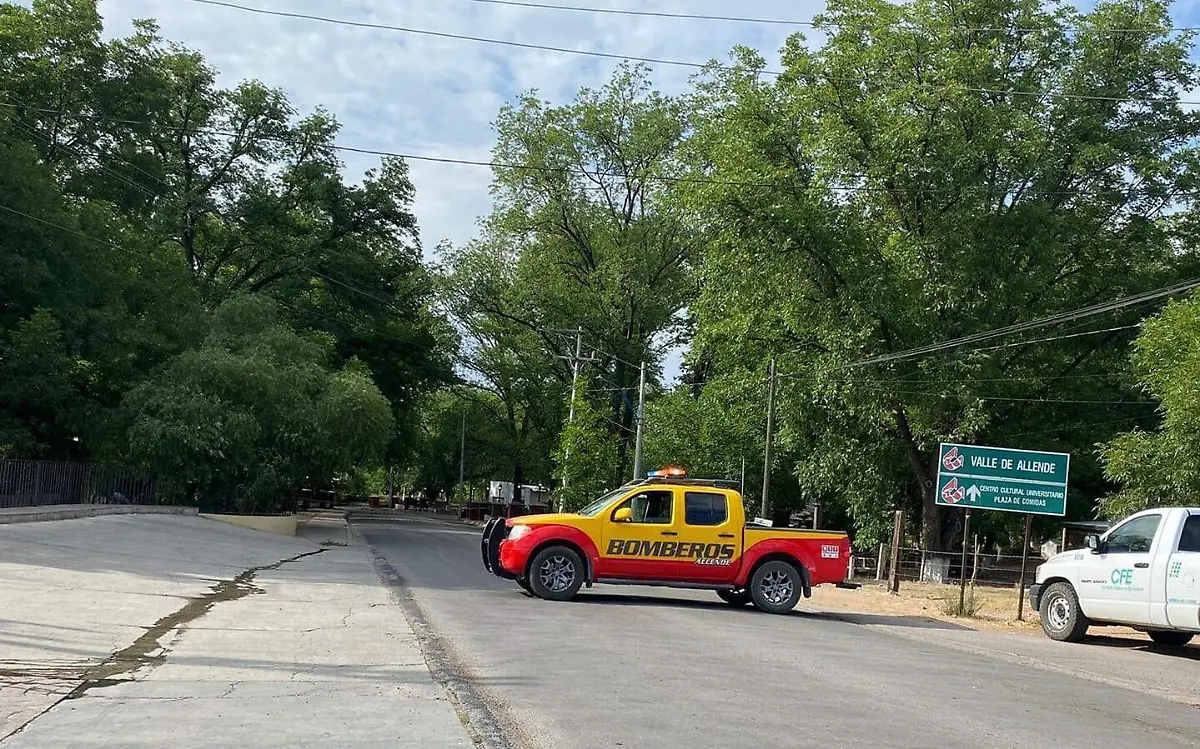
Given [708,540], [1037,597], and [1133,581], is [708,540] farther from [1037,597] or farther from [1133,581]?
Result: [1133,581]

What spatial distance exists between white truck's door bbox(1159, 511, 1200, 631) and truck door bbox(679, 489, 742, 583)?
6.18 metres

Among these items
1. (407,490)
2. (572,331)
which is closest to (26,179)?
(572,331)

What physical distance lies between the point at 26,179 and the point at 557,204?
25.1 metres

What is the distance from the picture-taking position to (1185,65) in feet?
116

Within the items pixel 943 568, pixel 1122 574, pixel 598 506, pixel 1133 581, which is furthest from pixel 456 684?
pixel 943 568

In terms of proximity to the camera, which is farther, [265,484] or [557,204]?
[557,204]

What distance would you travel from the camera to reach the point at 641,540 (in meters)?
17.8

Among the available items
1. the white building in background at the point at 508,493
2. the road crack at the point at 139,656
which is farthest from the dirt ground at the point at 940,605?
the white building in background at the point at 508,493

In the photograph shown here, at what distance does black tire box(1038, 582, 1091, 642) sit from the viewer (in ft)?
56.5

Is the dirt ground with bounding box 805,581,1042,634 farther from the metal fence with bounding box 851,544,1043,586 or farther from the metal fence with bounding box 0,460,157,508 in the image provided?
the metal fence with bounding box 0,460,157,508

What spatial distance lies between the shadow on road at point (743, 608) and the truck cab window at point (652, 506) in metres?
1.39

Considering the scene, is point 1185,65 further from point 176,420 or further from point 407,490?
point 407,490

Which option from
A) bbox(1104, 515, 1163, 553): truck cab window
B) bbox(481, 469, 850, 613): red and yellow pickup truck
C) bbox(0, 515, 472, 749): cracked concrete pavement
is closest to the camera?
bbox(0, 515, 472, 749): cracked concrete pavement

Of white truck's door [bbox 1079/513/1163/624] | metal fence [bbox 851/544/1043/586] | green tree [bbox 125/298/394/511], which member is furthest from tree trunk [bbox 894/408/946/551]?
green tree [bbox 125/298/394/511]
